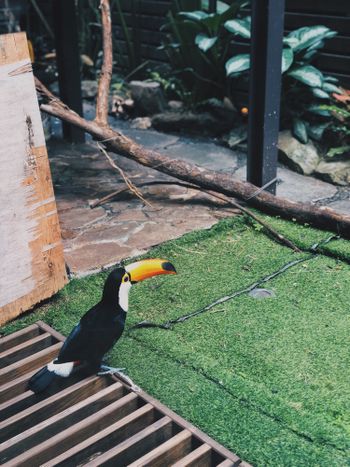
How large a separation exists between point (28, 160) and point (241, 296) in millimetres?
→ 1275

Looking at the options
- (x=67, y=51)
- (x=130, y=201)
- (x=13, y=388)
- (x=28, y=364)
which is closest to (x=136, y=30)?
(x=67, y=51)

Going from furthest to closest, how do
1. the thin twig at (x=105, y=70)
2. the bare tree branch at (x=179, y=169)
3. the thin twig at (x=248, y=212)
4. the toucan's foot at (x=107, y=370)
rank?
the thin twig at (x=105, y=70) → the bare tree branch at (x=179, y=169) → the thin twig at (x=248, y=212) → the toucan's foot at (x=107, y=370)

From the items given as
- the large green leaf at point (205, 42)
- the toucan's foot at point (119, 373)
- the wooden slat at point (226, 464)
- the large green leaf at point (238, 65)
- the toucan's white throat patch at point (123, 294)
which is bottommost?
the toucan's foot at point (119, 373)

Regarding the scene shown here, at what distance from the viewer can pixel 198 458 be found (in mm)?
2092

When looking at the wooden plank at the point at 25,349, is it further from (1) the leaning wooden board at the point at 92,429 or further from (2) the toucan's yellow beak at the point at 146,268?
(2) the toucan's yellow beak at the point at 146,268

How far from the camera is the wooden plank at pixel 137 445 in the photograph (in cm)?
207

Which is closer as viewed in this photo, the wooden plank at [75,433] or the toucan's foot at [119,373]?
the wooden plank at [75,433]

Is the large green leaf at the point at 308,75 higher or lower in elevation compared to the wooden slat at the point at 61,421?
higher

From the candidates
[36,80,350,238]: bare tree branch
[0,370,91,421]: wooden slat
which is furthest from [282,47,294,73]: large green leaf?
[0,370,91,421]: wooden slat

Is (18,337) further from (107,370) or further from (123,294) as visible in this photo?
(123,294)

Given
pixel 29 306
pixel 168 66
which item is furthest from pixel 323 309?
pixel 168 66

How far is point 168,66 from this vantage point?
7.27 metres

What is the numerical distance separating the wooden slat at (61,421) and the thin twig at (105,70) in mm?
2362

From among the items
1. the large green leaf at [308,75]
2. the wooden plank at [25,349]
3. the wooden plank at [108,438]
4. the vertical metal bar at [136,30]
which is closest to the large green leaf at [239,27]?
the large green leaf at [308,75]
